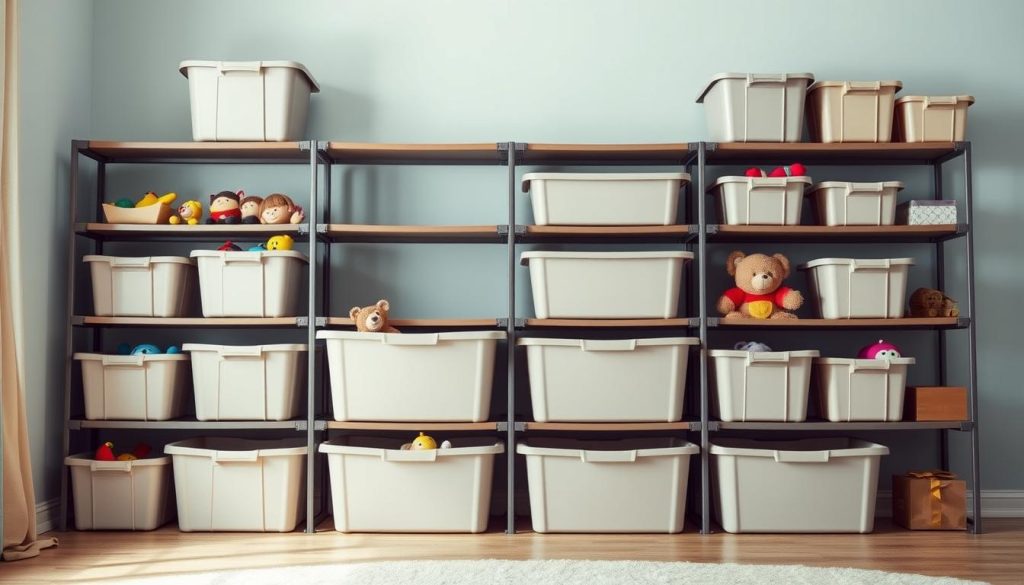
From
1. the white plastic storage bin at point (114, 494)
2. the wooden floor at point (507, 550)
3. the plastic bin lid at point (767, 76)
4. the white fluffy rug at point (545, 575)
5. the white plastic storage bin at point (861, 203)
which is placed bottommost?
the wooden floor at point (507, 550)

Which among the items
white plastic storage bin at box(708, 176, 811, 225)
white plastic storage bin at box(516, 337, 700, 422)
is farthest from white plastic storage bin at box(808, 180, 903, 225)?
white plastic storage bin at box(516, 337, 700, 422)

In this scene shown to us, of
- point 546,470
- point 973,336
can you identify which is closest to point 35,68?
point 546,470

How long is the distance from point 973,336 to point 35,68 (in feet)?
12.5

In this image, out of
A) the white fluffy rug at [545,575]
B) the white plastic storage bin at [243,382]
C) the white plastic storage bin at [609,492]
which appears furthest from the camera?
the white plastic storage bin at [243,382]

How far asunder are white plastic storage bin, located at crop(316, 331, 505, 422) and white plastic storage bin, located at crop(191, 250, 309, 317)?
27 centimetres

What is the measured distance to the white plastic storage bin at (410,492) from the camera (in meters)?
3.36

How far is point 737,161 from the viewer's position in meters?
3.86

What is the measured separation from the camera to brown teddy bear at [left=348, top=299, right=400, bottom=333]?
11.2 feet

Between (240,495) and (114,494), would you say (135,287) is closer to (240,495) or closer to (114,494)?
(114,494)

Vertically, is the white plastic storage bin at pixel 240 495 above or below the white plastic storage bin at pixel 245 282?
below

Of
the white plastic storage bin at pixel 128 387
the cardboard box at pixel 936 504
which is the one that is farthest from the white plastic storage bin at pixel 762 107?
the white plastic storage bin at pixel 128 387

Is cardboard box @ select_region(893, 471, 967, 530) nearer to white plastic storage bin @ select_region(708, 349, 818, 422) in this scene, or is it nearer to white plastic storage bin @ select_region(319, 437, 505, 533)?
white plastic storage bin @ select_region(708, 349, 818, 422)

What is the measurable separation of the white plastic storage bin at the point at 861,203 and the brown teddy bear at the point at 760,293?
28cm

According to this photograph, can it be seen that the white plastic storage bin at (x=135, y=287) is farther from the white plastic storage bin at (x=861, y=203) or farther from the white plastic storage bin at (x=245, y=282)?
the white plastic storage bin at (x=861, y=203)
